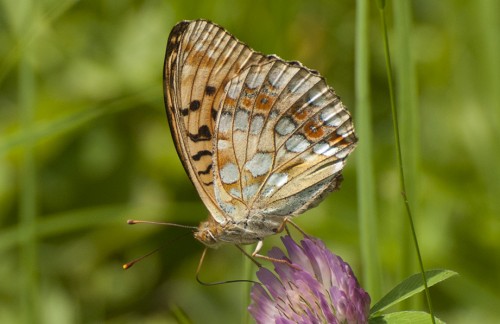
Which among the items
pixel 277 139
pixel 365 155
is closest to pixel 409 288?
pixel 365 155

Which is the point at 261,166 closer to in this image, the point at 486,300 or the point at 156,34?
the point at 486,300

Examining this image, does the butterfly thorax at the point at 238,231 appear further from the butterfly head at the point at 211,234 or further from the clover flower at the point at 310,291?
the clover flower at the point at 310,291

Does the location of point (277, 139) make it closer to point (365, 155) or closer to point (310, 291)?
point (365, 155)

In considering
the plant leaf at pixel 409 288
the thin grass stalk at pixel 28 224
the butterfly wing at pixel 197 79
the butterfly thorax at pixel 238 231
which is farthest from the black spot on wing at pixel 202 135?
the plant leaf at pixel 409 288

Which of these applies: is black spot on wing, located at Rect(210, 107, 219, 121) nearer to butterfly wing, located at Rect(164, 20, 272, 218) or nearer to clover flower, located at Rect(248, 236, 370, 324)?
butterfly wing, located at Rect(164, 20, 272, 218)

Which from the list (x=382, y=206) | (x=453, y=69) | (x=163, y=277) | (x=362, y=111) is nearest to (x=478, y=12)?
(x=453, y=69)
